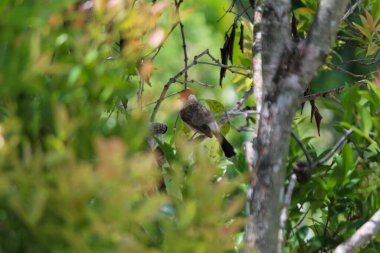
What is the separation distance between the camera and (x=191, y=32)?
8656mm

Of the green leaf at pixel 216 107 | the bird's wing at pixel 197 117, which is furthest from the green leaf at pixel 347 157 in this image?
the bird's wing at pixel 197 117

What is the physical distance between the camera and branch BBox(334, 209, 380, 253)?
1.20 metres

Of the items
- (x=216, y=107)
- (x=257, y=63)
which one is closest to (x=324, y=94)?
(x=216, y=107)

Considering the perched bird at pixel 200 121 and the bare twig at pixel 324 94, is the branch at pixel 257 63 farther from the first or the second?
the perched bird at pixel 200 121

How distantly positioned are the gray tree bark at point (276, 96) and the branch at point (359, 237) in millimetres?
148

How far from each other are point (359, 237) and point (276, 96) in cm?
28

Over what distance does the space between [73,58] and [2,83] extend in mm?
103

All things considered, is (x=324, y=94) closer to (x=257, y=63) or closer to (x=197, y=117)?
(x=257, y=63)

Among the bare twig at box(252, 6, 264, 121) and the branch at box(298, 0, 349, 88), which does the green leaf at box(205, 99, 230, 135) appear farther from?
A: the branch at box(298, 0, 349, 88)

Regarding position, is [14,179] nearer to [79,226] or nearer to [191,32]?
[79,226]

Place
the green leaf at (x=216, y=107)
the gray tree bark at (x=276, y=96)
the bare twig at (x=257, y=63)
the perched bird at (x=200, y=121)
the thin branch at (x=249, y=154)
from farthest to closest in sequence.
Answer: the perched bird at (x=200, y=121)
the green leaf at (x=216, y=107)
the bare twig at (x=257, y=63)
the thin branch at (x=249, y=154)
the gray tree bark at (x=276, y=96)

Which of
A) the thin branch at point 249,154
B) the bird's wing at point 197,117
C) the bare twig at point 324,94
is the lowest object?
the bird's wing at point 197,117

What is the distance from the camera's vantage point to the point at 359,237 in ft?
4.00

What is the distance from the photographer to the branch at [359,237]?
1.20 m
